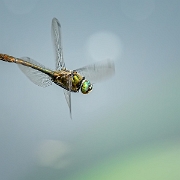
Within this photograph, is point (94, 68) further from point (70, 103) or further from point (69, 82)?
point (69, 82)

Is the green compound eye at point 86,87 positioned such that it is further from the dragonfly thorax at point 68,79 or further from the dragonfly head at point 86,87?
the dragonfly thorax at point 68,79

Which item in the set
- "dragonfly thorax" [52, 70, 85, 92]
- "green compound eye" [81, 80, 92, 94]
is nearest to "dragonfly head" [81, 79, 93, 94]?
"green compound eye" [81, 80, 92, 94]

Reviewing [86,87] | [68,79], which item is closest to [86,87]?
[86,87]

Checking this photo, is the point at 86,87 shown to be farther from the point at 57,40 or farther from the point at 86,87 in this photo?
the point at 57,40

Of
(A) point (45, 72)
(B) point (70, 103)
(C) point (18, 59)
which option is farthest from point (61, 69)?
(B) point (70, 103)

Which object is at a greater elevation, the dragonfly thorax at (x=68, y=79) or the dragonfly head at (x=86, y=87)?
the dragonfly thorax at (x=68, y=79)

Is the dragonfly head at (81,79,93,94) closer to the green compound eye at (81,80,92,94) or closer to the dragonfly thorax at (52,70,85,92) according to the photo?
the green compound eye at (81,80,92,94)

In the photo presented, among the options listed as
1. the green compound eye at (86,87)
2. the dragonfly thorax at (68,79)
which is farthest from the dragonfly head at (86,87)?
the dragonfly thorax at (68,79)

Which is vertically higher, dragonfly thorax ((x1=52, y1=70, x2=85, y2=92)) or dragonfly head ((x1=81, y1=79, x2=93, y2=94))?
dragonfly thorax ((x1=52, y1=70, x2=85, y2=92))
